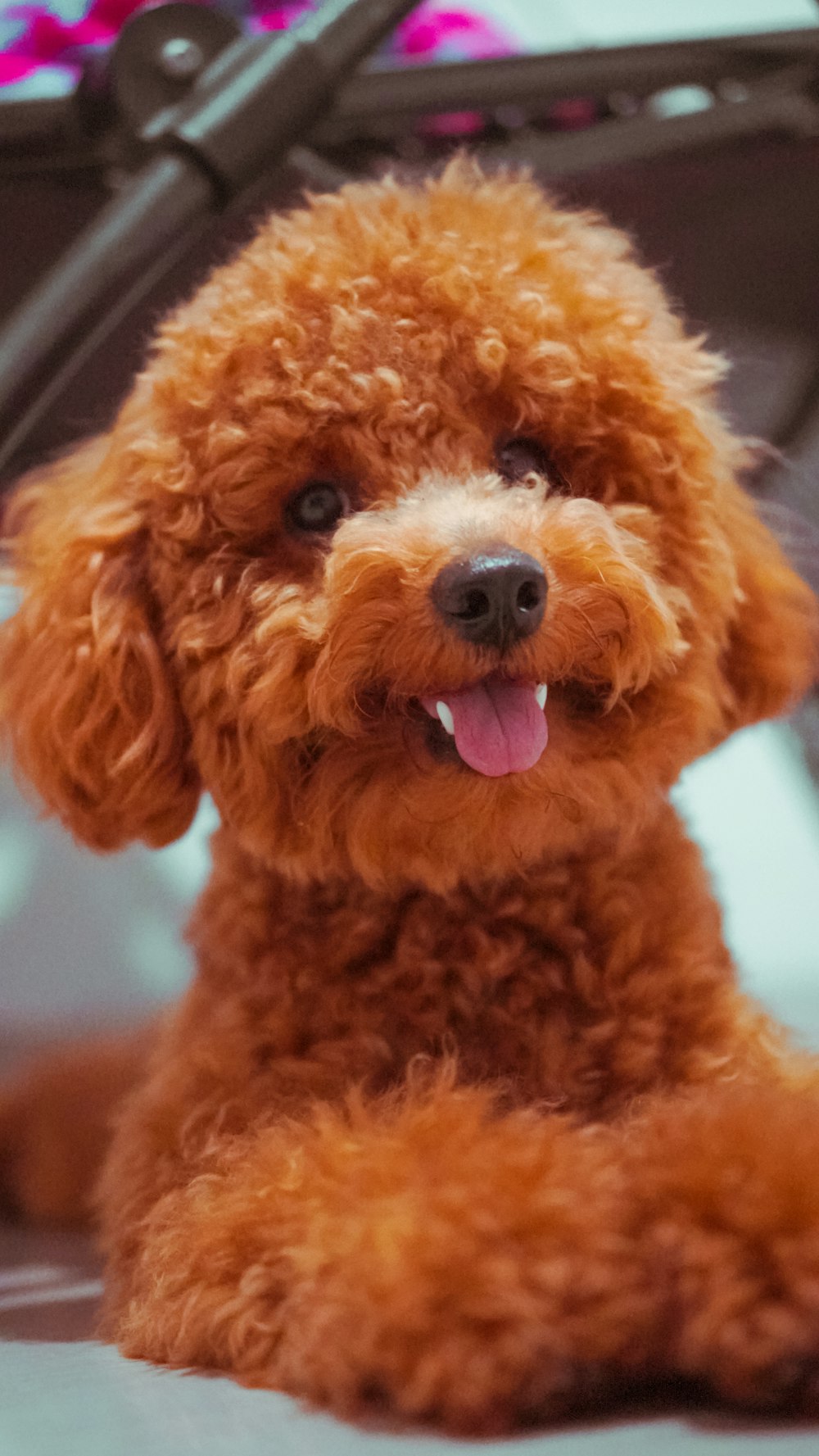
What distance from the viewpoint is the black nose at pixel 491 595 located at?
0.82 m

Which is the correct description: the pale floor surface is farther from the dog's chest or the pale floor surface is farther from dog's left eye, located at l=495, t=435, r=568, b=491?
dog's left eye, located at l=495, t=435, r=568, b=491

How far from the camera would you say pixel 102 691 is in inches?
38.2

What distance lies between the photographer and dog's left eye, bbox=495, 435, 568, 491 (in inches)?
38.6

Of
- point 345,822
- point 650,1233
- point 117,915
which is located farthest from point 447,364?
point 117,915

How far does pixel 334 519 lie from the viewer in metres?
0.97

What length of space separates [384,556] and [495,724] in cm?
12

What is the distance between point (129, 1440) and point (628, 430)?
683mm

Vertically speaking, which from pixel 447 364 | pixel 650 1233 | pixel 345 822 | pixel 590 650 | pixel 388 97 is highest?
pixel 388 97

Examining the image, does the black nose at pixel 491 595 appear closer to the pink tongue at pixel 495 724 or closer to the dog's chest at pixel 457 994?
the pink tongue at pixel 495 724

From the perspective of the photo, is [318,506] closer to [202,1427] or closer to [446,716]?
[446,716]

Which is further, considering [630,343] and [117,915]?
[117,915]

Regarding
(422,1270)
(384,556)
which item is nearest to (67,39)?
(384,556)

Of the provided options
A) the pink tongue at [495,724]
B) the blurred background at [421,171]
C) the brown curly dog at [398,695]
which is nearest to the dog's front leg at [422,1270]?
the brown curly dog at [398,695]

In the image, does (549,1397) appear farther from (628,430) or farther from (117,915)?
(117,915)
